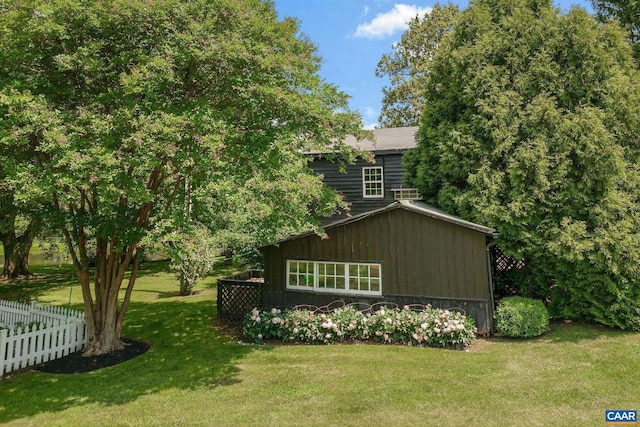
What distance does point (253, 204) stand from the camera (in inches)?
304

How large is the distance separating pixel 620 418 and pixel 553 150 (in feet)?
23.1

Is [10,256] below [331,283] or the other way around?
the other way around

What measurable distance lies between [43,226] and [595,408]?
45.3ft

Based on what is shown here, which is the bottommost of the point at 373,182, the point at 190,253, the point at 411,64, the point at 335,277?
the point at 335,277

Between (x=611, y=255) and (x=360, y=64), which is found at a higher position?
(x=360, y=64)

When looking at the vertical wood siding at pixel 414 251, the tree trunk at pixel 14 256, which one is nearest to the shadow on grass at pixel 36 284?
the tree trunk at pixel 14 256

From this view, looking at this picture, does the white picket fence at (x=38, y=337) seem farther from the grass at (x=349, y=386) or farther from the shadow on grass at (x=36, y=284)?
the shadow on grass at (x=36, y=284)

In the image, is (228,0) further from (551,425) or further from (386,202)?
(386,202)

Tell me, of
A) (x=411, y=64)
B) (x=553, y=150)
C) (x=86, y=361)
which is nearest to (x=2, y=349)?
(x=86, y=361)

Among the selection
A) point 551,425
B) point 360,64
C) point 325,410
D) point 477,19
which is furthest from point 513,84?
point 325,410

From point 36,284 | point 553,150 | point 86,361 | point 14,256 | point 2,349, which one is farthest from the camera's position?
point 14,256

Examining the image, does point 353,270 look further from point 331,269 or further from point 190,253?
point 190,253

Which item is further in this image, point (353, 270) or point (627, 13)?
point (627, 13)

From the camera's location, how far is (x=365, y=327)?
32.8ft
